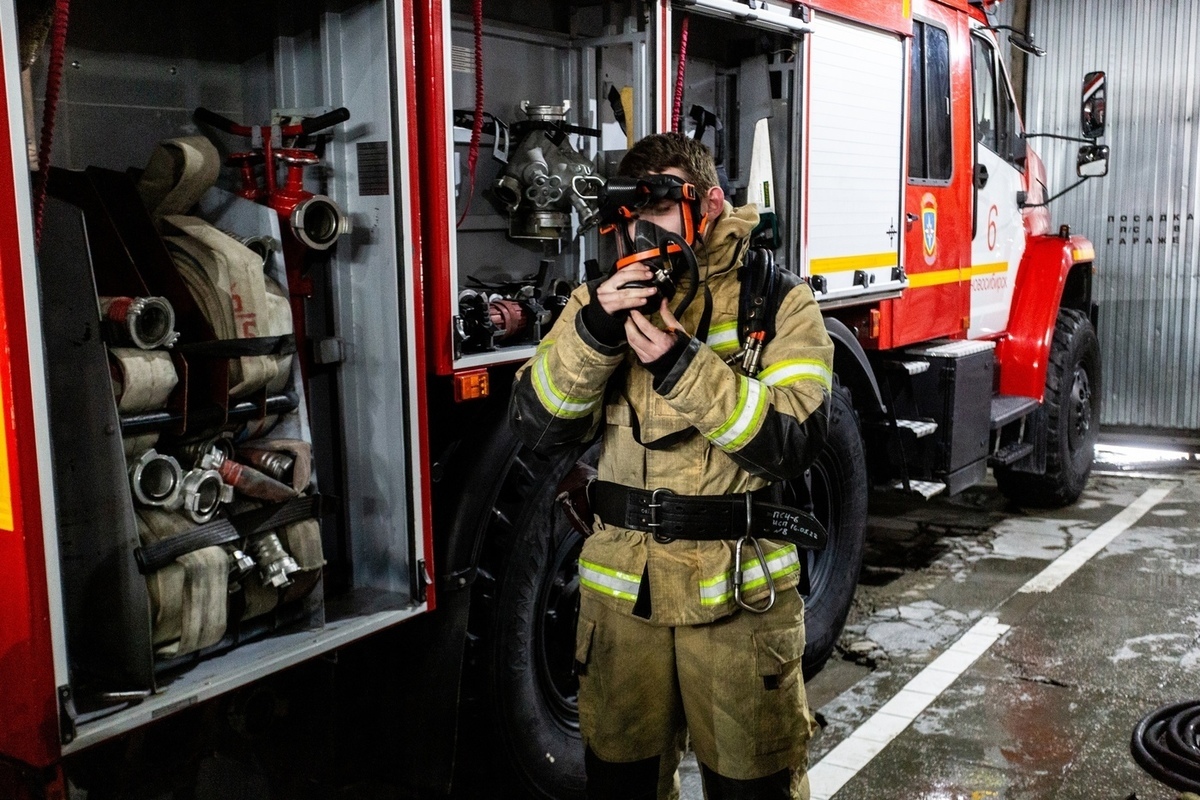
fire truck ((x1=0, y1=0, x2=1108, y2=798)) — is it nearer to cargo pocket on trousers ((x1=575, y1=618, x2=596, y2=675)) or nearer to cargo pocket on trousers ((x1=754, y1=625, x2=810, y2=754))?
cargo pocket on trousers ((x1=575, y1=618, x2=596, y2=675))

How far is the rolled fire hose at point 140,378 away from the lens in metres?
2.29

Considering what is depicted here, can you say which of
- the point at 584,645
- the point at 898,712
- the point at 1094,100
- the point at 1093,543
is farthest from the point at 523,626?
the point at 1094,100

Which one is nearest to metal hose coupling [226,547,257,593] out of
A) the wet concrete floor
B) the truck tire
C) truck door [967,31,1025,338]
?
the wet concrete floor

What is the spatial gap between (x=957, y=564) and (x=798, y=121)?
2942mm

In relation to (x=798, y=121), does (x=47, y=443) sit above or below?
below

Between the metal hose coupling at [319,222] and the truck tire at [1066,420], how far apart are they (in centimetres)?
524

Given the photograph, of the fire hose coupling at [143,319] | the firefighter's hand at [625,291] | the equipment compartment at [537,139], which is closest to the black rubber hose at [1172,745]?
the equipment compartment at [537,139]

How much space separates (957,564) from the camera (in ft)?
20.7

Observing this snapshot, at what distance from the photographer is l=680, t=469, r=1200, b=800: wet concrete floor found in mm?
3803

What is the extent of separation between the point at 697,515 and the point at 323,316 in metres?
1.07

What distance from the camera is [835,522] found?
4883mm

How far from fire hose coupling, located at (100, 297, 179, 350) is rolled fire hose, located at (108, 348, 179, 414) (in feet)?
0.08

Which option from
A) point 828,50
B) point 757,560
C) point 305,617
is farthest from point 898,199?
point 305,617

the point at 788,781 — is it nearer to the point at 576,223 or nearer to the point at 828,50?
the point at 576,223
